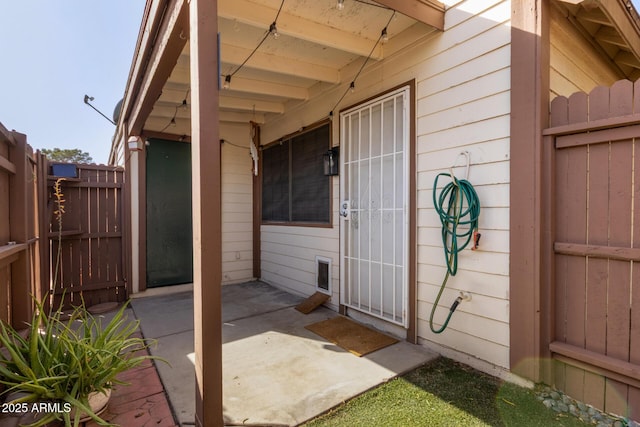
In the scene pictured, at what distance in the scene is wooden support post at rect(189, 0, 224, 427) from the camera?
1499mm

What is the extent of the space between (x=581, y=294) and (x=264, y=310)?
3129mm

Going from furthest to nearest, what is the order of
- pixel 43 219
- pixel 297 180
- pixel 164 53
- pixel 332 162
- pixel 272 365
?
pixel 297 180 < pixel 332 162 < pixel 43 219 < pixel 272 365 < pixel 164 53

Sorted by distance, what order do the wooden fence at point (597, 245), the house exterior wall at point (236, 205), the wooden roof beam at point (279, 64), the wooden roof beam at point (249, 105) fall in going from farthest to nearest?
the house exterior wall at point (236, 205) < the wooden roof beam at point (249, 105) < the wooden roof beam at point (279, 64) < the wooden fence at point (597, 245)

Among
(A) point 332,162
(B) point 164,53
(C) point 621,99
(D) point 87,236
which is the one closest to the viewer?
(C) point 621,99

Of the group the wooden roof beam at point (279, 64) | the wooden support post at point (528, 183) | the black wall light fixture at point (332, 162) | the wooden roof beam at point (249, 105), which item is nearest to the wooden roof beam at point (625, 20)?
the wooden support post at point (528, 183)

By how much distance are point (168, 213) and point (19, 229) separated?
8.70 ft

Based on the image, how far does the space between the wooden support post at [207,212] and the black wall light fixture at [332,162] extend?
7.62 ft

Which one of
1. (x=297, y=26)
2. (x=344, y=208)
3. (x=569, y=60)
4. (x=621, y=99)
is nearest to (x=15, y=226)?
(x=297, y=26)

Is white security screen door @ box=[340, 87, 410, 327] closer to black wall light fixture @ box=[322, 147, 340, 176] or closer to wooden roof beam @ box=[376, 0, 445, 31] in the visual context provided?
black wall light fixture @ box=[322, 147, 340, 176]

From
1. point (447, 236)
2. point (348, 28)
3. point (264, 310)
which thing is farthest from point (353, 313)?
point (348, 28)

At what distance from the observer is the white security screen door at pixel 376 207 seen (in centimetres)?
299

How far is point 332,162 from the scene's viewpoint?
3779 mm

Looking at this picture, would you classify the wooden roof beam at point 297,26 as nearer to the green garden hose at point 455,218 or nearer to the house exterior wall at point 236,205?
the green garden hose at point 455,218

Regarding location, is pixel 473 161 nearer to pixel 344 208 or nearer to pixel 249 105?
pixel 344 208
